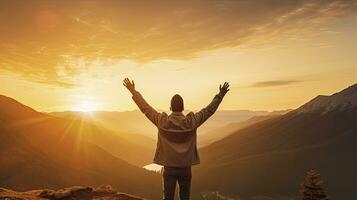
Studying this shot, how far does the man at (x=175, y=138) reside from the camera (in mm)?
9922

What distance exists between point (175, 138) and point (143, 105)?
1216 mm

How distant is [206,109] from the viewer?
10.3m

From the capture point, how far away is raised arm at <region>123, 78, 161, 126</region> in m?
9.98

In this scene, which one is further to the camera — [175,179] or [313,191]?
[313,191]

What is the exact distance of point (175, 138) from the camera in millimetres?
10039

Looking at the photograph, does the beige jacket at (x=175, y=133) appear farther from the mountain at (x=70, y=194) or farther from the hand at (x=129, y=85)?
the mountain at (x=70, y=194)

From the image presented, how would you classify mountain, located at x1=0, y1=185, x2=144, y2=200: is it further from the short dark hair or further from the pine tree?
the pine tree

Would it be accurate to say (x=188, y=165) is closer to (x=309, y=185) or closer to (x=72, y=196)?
(x=72, y=196)

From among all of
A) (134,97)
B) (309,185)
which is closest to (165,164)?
(134,97)

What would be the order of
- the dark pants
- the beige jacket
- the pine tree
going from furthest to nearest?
the pine tree
the dark pants
the beige jacket

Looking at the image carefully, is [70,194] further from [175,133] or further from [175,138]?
[175,133]

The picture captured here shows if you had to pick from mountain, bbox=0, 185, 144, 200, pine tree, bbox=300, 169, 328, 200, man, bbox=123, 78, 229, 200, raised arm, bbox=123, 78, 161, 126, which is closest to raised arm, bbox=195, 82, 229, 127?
man, bbox=123, 78, 229, 200

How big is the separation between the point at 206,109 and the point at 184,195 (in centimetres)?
241

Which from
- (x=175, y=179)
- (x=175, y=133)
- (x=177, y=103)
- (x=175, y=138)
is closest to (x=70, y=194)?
(x=175, y=179)
